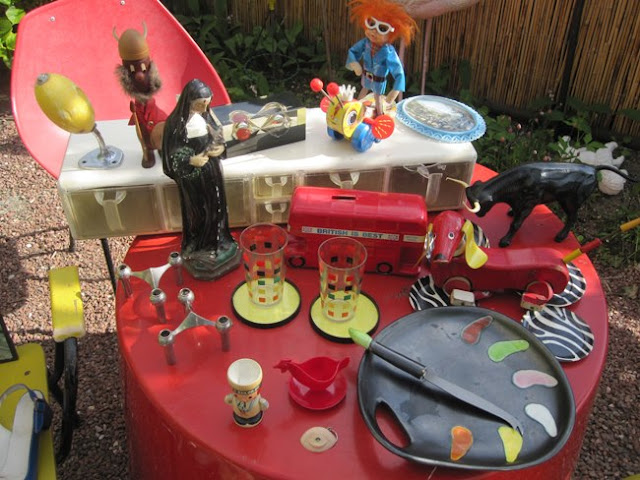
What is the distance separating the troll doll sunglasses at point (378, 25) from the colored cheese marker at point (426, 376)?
2.93ft

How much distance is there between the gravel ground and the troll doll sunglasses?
4.49ft

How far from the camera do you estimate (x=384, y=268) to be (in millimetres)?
1524

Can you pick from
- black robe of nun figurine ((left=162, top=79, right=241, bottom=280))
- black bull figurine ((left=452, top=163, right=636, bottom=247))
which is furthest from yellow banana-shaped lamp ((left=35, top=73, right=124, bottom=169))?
black bull figurine ((left=452, top=163, right=636, bottom=247))

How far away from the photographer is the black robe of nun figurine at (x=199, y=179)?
1.28m

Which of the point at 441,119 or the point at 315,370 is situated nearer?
the point at 315,370

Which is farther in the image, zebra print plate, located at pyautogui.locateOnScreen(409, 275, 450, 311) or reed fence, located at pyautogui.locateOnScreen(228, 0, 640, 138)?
reed fence, located at pyautogui.locateOnScreen(228, 0, 640, 138)

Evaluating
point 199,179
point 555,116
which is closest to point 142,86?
point 199,179

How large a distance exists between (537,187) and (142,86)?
998 millimetres

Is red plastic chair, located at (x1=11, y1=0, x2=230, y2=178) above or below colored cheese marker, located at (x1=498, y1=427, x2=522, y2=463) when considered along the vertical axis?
above

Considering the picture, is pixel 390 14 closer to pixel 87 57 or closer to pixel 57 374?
pixel 87 57

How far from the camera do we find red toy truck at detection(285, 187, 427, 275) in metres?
1.45

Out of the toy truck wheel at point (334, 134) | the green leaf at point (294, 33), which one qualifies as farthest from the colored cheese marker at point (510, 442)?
the green leaf at point (294, 33)

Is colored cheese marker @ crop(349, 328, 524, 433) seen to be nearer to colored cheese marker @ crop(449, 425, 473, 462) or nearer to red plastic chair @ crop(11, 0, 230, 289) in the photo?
colored cheese marker @ crop(449, 425, 473, 462)

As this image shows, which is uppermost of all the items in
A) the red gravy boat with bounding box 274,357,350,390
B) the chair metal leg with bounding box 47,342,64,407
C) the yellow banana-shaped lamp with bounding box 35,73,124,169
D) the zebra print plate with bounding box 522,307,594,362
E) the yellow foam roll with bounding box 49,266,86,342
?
the yellow banana-shaped lamp with bounding box 35,73,124,169
